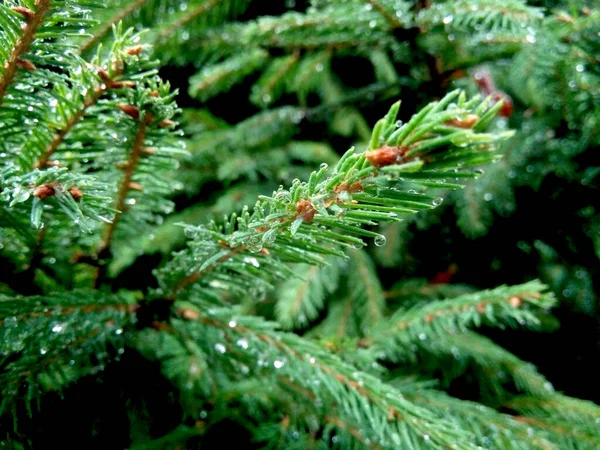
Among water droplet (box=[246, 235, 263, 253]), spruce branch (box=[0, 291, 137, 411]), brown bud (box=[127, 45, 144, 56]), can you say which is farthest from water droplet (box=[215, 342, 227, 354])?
brown bud (box=[127, 45, 144, 56])

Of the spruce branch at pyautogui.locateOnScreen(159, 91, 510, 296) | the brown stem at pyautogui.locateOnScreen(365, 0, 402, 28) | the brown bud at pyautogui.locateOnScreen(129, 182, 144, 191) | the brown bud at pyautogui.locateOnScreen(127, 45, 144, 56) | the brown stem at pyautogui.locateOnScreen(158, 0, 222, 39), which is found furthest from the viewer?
the brown stem at pyautogui.locateOnScreen(158, 0, 222, 39)

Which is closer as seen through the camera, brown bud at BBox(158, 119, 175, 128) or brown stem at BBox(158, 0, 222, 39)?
brown bud at BBox(158, 119, 175, 128)

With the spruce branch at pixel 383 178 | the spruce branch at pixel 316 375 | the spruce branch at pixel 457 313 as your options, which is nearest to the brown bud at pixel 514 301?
the spruce branch at pixel 457 313

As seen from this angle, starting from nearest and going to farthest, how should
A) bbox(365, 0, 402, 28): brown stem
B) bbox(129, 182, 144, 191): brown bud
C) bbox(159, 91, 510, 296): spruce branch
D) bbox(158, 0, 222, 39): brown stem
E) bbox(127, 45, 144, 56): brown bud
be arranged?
bbox(159, 91, 510, 296): spruce branch < bbox(127, 45, 144, 56): brown bud < bbox(129, 182, 144, 191): brown bud < bbox(365, 0, 402, 28): brown stem < bbox(158, 0, 222, 39): brown stem

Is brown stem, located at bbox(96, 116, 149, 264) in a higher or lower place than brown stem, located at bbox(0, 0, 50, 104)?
lower

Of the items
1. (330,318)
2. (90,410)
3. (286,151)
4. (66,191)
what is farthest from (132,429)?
(286,151)

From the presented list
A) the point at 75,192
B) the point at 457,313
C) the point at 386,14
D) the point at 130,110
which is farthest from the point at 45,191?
the point at 386,14

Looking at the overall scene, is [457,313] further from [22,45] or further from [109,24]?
[109,24]

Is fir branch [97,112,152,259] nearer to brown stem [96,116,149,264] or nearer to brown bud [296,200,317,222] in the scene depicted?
brown stem [96,116,149,264]

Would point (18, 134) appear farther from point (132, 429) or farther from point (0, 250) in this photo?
point (132, 429)
